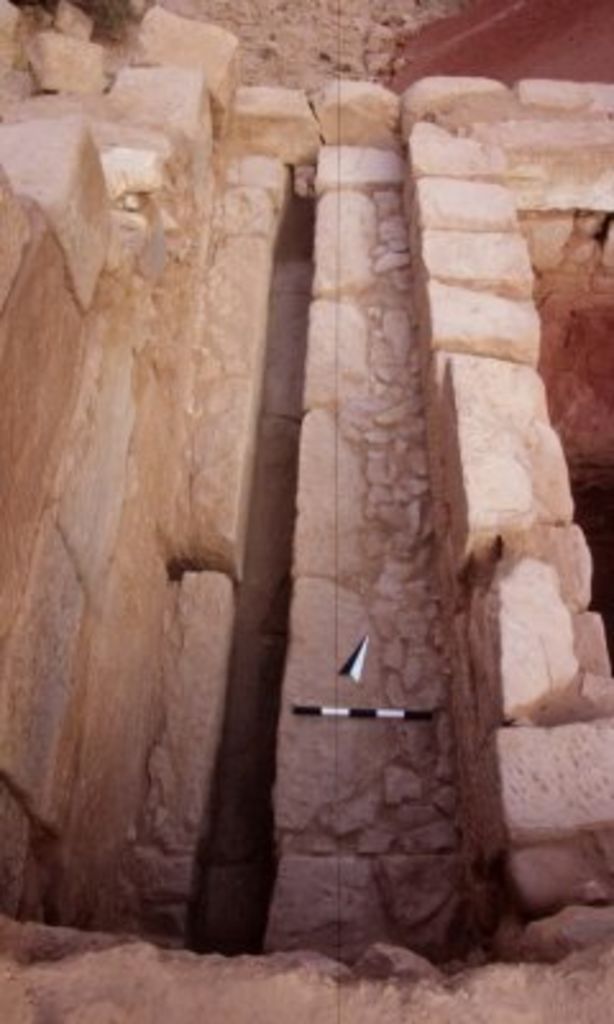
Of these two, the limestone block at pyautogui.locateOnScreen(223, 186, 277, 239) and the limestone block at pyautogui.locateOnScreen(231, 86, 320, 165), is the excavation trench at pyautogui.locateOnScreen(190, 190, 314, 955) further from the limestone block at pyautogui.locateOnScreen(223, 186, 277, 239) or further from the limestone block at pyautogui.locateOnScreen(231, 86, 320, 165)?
the limestone block at pyautogui.locateOnScreen(231, 86, 320, 165)

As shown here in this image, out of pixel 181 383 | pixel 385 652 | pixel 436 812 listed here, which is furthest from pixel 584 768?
pixel 181 383

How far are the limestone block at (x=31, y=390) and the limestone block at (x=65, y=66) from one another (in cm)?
259

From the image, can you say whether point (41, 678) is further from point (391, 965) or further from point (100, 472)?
point (391, 965)

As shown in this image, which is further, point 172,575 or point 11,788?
point 172,575

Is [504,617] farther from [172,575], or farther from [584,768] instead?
[172,575]

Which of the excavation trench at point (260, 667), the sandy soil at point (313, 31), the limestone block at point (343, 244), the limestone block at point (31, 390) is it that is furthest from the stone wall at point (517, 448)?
the sandy soil at point (313, 31)

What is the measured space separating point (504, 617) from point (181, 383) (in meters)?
1.86

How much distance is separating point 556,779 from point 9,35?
523cm

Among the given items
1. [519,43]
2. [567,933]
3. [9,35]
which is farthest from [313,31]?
[567,933]

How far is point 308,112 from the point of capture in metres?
5.20

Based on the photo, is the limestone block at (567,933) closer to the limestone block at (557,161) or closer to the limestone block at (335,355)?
the limestone block at (335,355)

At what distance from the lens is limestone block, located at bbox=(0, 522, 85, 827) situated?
2104mm

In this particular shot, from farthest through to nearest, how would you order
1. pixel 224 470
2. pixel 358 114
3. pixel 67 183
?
pixel 358 114
pixel 224 470
pixel 67 183

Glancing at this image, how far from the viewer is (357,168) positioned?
4996mm
